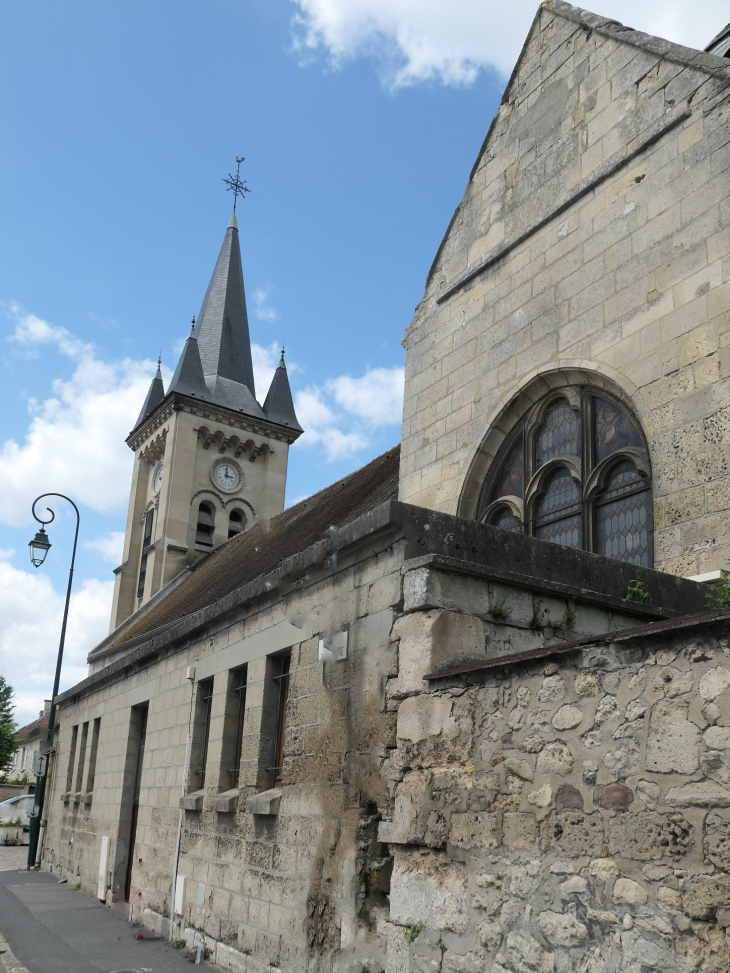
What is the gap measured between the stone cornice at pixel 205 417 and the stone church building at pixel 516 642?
25.6 metres

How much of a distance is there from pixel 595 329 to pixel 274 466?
107 ft

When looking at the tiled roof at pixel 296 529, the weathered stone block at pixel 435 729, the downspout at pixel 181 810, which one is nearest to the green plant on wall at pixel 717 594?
the weathered stone block at pixel 435 729

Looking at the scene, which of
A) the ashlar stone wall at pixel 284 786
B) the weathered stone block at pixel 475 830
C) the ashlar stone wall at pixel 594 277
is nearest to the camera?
the weathered stone block at pixel 475 830

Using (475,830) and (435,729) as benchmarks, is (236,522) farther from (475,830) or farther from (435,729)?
(475,830)

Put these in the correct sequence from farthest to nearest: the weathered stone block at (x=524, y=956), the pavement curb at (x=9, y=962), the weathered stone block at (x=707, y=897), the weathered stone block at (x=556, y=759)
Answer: the pavement curb at (x=9, y=962) → the weathered stone block at (x=556, y=759) → the weathered stone block at (x=524, y=956) → the weathered stone block at (x=707, y=897)

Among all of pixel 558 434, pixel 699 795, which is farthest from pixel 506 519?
pixel 699 795

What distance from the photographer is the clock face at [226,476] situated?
1507 inches

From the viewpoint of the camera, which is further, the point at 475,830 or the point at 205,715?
the point at 205,715

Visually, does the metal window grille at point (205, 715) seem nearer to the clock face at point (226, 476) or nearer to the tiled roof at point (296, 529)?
the tiled roof at point (296, 529)

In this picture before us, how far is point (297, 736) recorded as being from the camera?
22.9 feet

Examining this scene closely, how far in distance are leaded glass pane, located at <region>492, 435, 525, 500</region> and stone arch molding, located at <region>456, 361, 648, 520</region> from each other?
0.14 meters

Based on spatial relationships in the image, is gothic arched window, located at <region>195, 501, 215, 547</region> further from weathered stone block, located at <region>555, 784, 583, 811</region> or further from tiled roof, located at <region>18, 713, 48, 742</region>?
weathered stone block, located at <region>555, 784, 583, 811</region>

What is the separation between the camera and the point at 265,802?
720cm

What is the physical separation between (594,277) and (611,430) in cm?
146
